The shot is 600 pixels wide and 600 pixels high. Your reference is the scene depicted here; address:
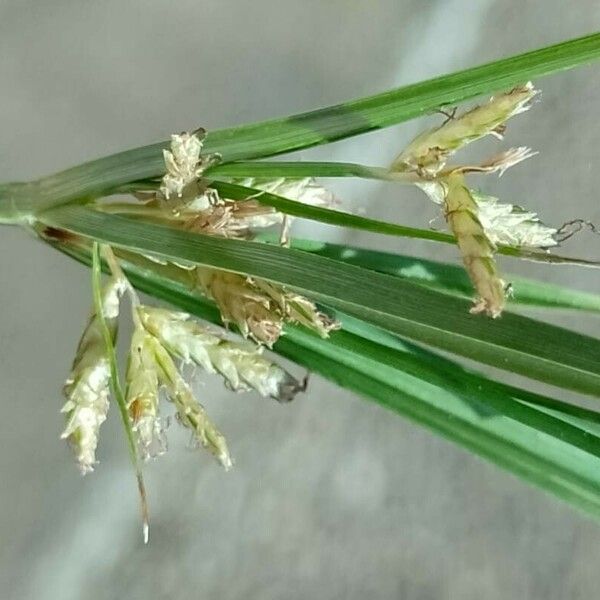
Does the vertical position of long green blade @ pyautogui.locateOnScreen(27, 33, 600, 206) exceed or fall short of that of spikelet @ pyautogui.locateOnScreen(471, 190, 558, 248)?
it exceeds it

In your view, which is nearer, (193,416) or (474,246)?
(474,246)

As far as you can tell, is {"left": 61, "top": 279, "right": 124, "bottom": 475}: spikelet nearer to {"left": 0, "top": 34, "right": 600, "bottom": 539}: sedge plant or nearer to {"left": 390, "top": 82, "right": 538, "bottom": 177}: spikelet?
{"left": 0, "top": 34, "right": 600, "bottom": 539}: sedge plant

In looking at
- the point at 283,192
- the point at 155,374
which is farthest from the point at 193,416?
the point at 283,192

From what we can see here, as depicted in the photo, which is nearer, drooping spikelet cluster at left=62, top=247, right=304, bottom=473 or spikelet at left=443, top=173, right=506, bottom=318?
spikelet at left=443, top=173, right=506, bottom=318

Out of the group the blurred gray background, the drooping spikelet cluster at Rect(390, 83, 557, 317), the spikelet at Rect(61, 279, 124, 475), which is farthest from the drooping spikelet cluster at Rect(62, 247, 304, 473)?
the blurred gray background


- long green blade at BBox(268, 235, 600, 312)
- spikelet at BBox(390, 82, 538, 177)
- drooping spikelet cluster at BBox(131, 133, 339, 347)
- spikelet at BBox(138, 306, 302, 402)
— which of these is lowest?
spikelet at BBox(138, 306, 302, 402)

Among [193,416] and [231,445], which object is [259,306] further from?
[231,445]

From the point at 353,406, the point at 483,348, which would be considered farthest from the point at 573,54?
the point at 353,406

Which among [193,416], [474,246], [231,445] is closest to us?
[474,246]
